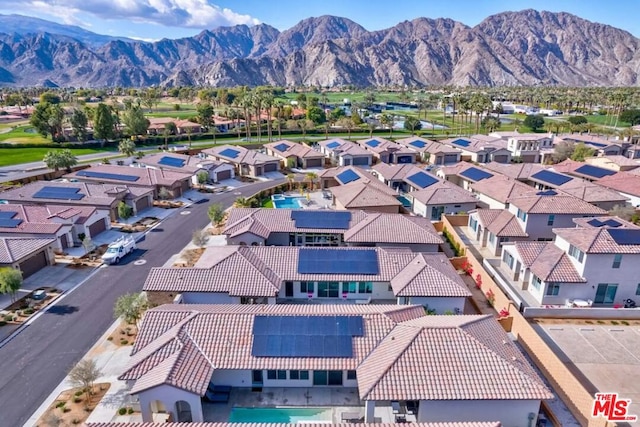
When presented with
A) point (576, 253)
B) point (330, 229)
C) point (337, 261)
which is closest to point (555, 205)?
point (576, 253)

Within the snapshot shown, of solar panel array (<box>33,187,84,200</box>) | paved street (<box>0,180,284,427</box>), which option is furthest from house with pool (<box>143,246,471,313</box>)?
solar panel array (<box>33,187,84,200</box>)

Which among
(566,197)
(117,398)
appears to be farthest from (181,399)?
(566,197)

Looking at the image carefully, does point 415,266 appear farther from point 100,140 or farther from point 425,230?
point 100,140

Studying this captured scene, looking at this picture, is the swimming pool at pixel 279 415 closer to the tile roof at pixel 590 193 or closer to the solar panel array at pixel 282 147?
the tile roof at pixel 590 193

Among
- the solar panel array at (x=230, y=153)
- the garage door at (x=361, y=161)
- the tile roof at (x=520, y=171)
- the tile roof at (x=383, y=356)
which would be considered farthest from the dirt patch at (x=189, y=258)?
the tile roof at (x=520, y=171)

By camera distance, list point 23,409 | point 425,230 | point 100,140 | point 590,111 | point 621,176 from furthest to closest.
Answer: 1. point 590,111
2. point 100,140
3. point 621,176
4. point 425,230
5. point 23,409
